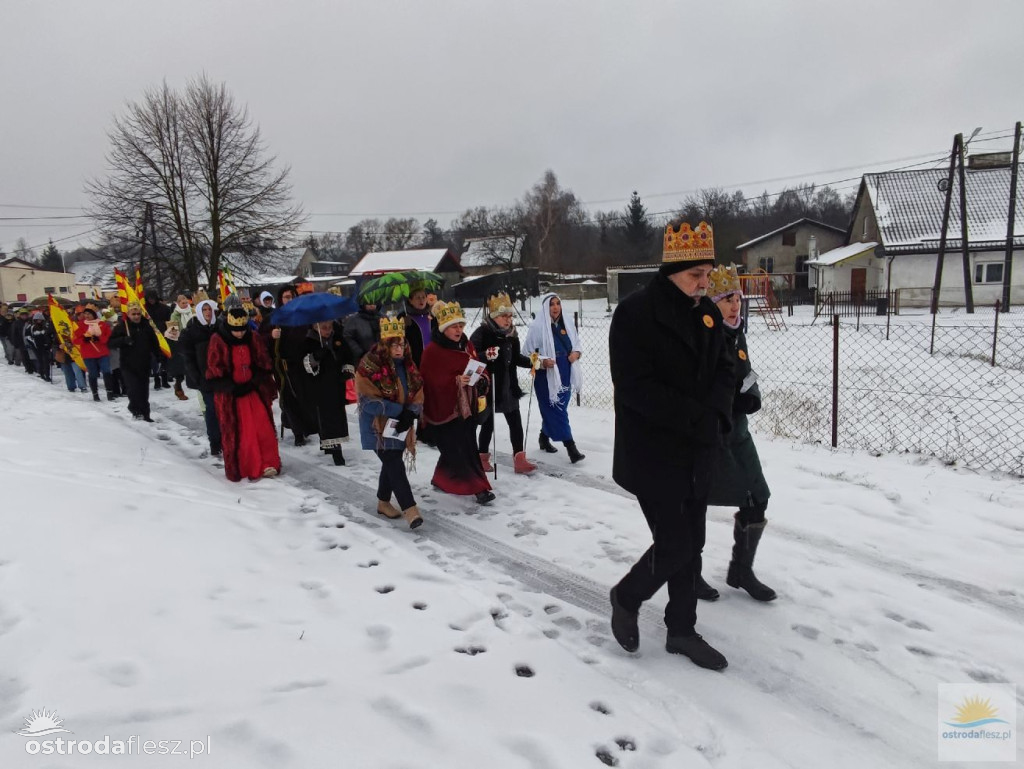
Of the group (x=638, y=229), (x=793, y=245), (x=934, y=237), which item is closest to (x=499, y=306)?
(x=934, y=237)

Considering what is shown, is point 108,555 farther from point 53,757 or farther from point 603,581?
point 603,581

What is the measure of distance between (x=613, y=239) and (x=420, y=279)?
211ft

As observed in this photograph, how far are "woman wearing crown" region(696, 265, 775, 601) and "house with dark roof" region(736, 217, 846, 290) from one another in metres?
46.7

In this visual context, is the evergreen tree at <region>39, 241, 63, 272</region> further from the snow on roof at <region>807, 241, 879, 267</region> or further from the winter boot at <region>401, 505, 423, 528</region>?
the winter boot at <region>401, 505, 423, 528</region>

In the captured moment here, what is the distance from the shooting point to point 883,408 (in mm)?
9602

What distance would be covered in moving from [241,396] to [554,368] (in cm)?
329

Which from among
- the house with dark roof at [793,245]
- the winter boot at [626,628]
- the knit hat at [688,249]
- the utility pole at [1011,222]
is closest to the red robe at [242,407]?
the winter boot at [626,628]

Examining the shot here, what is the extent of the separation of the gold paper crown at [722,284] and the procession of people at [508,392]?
0.4 inches

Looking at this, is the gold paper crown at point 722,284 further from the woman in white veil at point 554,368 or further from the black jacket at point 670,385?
the woman in white veil at point 554,368

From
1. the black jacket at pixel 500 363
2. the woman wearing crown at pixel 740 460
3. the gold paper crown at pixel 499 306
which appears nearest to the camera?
the woman wearing crown at pixel 740 460

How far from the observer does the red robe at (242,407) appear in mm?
6246

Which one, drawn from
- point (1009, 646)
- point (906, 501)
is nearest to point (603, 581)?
point (1009, 646)

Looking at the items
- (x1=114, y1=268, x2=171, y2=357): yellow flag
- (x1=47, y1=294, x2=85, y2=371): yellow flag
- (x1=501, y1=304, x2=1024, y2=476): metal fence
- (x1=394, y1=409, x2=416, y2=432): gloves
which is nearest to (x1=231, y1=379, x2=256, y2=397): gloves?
(x1=394, y1=409, x2=416, y2=432): gloves

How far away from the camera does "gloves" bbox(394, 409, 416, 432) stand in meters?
5.02
